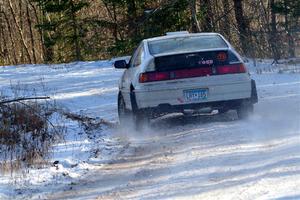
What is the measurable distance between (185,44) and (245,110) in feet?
5.02

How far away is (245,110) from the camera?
10047 mm

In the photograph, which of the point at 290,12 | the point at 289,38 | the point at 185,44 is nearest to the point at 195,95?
the point at 185,44

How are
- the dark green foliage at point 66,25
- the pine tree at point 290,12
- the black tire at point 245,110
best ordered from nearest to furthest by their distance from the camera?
1. the black tire at point 245,110
2. the pine tree at point 290,12
3. the dark green foliage at point 66,25

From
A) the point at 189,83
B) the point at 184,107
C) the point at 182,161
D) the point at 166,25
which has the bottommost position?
the point at 182,161

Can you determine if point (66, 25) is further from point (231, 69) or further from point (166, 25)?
point (231, 69)

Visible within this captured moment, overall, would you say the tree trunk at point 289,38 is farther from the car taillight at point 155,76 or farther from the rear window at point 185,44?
the car taillight at point 155,76

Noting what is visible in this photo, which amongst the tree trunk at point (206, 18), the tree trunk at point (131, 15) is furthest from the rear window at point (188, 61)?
the tree trunk at point (131, 15)

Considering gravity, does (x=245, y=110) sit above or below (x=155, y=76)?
below

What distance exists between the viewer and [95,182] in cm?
696

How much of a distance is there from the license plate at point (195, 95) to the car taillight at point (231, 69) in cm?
41

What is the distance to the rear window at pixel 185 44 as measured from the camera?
10039mm

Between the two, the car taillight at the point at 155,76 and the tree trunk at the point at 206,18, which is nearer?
the car taillight at the point at 155,76

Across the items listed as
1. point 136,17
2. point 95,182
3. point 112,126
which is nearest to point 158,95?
point 112,126

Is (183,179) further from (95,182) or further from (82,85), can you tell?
(82,85)
